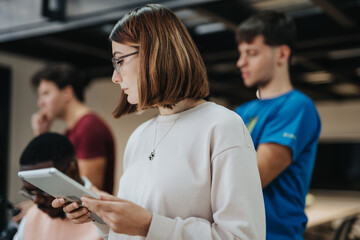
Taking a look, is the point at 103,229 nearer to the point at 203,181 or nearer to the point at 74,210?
the point at 74,210

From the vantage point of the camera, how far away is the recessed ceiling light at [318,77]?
6.43 m

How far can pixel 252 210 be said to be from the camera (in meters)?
0.83

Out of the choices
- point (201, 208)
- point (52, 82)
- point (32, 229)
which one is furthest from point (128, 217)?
point (52, 82)

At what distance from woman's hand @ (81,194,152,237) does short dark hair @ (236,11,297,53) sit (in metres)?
0.85

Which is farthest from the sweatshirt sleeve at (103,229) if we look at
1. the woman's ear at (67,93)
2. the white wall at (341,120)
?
the white wall at (341,120)

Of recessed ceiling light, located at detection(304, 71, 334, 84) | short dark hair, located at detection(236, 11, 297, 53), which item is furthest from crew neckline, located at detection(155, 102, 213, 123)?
recessed ceiling light, located at detection(304, 71, 334, 84)

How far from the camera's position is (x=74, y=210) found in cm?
90

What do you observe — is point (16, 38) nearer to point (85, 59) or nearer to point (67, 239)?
point (67, 239)

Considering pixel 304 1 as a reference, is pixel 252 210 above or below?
below

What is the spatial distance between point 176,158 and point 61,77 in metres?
1.39

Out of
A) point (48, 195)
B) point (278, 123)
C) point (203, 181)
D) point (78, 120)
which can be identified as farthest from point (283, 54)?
point (78, 120)

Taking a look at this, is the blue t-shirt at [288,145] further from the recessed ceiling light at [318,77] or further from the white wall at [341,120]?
the white wall at [341,120]

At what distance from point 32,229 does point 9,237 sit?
0.13m

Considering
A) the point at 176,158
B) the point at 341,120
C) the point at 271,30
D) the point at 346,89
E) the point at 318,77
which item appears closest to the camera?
the point at 176,158
